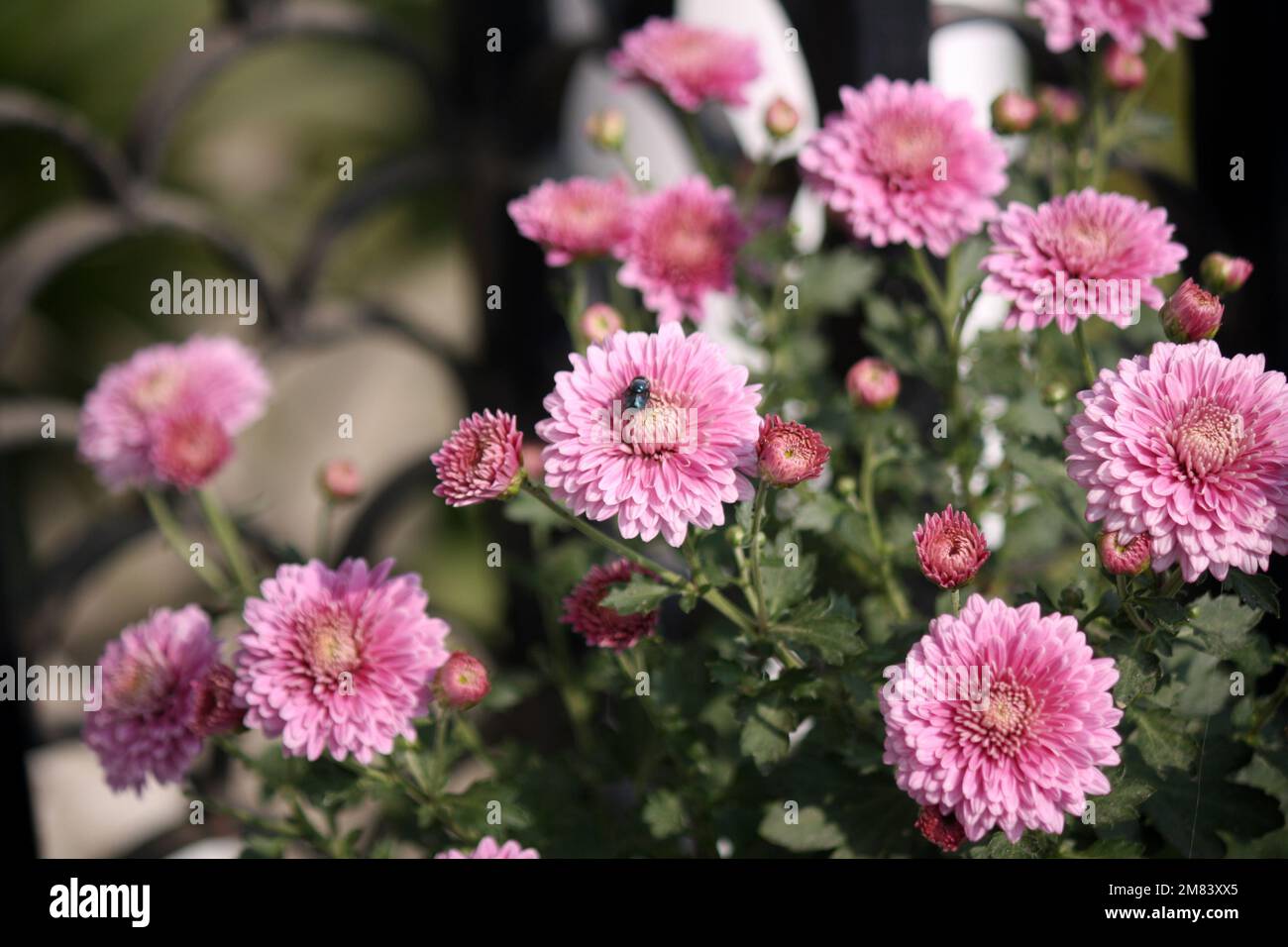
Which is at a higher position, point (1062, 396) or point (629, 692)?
point (1062, 396)

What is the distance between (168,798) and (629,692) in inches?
46.8

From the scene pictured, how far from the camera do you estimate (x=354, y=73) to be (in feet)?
6.52

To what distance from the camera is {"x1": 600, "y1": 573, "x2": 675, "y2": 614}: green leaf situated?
1.93 feet

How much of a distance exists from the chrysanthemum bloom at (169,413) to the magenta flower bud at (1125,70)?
27.8 inches

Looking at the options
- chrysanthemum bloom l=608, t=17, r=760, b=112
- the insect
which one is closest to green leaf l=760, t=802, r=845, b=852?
the insect

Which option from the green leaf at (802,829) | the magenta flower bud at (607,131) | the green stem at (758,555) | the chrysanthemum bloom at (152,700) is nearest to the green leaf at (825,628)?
the green stem at (758,555)

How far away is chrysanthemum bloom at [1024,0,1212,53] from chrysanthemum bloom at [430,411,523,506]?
0.50m

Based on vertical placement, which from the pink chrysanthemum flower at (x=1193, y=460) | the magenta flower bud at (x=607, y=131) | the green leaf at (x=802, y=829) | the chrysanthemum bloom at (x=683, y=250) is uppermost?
the magenta flower bud at (x=607, y=131)

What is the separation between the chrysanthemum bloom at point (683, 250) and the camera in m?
0.77

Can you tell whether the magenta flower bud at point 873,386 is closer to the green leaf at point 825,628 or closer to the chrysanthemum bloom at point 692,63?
the green leaf at point 825,628

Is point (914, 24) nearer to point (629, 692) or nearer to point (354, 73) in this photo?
point (629, 692)

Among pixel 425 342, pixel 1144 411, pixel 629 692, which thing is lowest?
pixel 629 692
